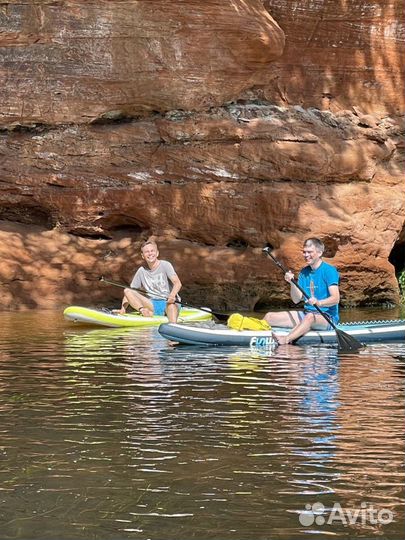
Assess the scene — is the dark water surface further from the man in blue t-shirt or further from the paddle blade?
the man in blue t-shirt

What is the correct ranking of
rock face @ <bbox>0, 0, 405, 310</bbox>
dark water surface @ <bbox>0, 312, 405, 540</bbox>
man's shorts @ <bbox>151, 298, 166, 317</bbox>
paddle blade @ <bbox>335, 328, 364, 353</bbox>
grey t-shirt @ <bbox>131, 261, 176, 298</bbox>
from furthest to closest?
1. rock face @ <bbox>0, 0, 405, 310</bbox>
2. man's shorts @ <bbox>151, 298, 166, 317</bbox>
3. grey t-shirt @ <bbox>131, 261, 176, 298</bbox>
4. paddle blade @ <bbox>335, 328, 364, 353</bbox>
5. dark water surface @ <bbox>0, 312, 405, 540</bbox>

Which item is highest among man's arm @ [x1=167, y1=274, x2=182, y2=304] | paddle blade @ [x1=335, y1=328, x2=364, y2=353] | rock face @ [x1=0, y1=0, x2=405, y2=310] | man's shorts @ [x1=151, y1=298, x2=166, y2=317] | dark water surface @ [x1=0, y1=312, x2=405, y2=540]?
rock face @ [x1=0, y1=0, x2=405, y2=310]

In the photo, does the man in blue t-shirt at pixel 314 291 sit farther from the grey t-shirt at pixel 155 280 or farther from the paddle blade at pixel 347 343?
the grey t-shirt at pixel 155 280

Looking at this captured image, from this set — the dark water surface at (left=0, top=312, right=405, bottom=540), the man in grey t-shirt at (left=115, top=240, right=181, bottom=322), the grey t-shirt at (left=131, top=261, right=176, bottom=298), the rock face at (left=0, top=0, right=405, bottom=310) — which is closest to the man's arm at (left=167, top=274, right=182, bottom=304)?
the man in grey t-shirt at (left=115, top=240, right=181, bottom=322)

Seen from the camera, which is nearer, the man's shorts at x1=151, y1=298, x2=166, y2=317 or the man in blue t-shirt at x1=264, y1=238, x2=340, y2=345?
the man in blue t-shirt at x1=264, y1=238, x2=340, y2=345

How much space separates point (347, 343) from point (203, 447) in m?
5.22

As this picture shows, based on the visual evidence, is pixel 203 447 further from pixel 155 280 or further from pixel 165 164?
pixel 165 164

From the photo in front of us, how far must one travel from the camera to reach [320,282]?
1208cm

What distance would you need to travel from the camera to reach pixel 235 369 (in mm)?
10008

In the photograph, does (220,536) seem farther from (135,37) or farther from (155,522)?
(135,37)

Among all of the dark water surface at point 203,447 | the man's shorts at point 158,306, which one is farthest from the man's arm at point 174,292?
the dark water surface at point 203,447

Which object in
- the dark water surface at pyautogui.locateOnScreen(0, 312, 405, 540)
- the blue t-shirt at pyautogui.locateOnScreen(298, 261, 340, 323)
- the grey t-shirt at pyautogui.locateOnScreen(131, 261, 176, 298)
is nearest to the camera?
the dark water surface at pyautogui.locateOnScreen(0, 312, 405, 540)

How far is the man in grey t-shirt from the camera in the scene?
47.2ft

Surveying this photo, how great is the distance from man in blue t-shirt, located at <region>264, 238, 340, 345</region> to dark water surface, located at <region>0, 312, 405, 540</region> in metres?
1.13
